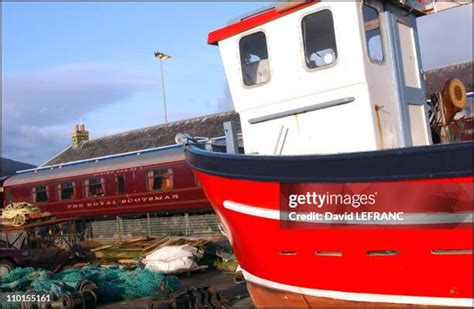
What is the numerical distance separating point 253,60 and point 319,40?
0.92 m

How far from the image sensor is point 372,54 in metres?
5.94

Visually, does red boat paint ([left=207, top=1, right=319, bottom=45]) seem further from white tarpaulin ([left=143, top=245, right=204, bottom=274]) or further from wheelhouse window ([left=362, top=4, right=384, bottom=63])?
white tarpaulin ([left=143, top=245, right=204, bottom=274])

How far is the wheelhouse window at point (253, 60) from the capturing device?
657cm

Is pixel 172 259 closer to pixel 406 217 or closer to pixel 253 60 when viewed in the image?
pixel 253 60

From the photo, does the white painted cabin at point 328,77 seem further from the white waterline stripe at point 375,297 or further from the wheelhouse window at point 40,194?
the wheelhouse window at point 40,194

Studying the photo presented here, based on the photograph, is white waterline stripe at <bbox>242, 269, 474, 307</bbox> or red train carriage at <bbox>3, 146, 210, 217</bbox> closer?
white waterline stripe at <bbox>242, 269, 474, 307</bbox>

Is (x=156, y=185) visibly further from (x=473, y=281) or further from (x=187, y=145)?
(x=473, y=281)

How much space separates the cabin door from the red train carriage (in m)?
11.9

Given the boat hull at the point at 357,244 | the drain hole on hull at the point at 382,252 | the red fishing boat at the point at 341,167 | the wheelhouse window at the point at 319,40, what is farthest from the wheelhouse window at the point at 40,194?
the drain hole on hull at the point at 382,252

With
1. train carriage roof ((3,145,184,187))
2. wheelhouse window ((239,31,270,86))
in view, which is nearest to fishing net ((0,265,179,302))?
wheelhouse window ((239,31,270,86))

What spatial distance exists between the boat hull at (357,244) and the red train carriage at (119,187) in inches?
466

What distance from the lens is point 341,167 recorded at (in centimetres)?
511

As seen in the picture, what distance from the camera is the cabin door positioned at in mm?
6043

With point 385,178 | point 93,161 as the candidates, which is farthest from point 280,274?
point 93,161
